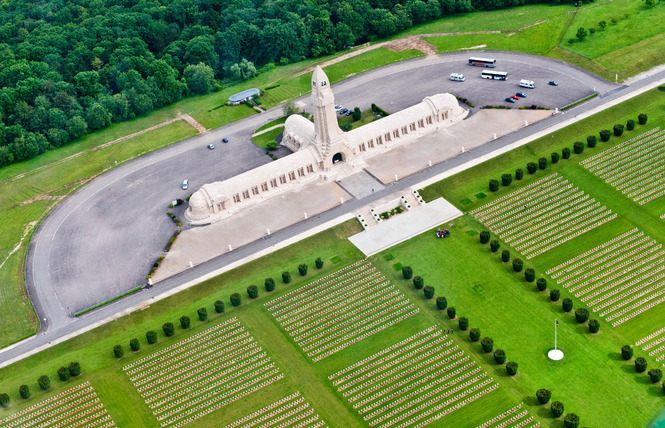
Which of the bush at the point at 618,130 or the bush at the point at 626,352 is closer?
the bush at the point at 626,352

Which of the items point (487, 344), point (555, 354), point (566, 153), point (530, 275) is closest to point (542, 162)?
point (566, 153)

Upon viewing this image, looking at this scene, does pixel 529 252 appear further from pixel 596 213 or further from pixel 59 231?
pixel 59 231


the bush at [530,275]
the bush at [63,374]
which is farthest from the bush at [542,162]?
the bush at [63,374]

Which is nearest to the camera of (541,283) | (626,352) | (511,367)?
(511,367)

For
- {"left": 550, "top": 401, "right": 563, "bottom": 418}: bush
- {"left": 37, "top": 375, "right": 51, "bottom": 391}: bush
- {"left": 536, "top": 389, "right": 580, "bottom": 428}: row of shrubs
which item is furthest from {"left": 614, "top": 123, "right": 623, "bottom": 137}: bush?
{"left": 37, "top": 375, "right": 51, "bottom": 391}: bush

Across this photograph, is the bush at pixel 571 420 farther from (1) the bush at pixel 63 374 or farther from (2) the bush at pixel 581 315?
(1) the bush at pixel 63 374

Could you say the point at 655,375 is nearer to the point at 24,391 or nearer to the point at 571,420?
the point at 571,420
